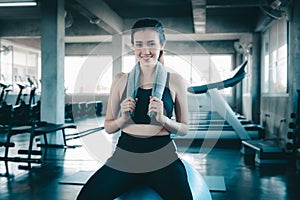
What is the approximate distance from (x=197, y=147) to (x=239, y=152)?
1.71ft

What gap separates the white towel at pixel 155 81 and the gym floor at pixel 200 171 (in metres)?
0.36

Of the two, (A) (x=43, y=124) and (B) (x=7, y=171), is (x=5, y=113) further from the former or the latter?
(B) (x=7, y=171)

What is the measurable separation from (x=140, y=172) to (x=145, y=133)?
13cm

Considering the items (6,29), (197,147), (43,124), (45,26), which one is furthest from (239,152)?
(6,29)

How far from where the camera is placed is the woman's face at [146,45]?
3.45 ft

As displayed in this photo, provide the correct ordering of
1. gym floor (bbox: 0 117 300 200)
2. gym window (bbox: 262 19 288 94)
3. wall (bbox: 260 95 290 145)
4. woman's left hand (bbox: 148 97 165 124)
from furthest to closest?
1. gym window (bbox: 262 19 288 94)
2. wall (bbox: 260 95 290 145)
3. gym floor (bbox: 0 117 300 200)
4. woman's left hand (bbox: 148 97 165 124)

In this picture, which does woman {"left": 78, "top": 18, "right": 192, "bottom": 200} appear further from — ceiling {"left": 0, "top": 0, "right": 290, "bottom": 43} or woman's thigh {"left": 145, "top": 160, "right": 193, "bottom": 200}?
ceiling {"left": 0, "top": 0, "right": 290, "bottom": 43}

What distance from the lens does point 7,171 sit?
2.92m

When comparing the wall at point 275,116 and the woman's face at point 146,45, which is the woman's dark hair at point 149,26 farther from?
the wall at point 275,116

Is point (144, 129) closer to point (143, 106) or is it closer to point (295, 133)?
point (143, 106)

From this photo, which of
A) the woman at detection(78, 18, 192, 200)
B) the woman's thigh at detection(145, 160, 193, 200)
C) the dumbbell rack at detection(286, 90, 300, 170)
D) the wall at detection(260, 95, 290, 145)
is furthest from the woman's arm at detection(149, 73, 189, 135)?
the wall at detection(260, 95, 290, 145)

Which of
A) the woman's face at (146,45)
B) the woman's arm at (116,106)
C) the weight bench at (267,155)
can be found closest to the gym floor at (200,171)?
the weight bench at (267,155)

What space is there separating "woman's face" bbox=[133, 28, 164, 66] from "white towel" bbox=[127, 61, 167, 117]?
0.03m

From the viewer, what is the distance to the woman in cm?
102
